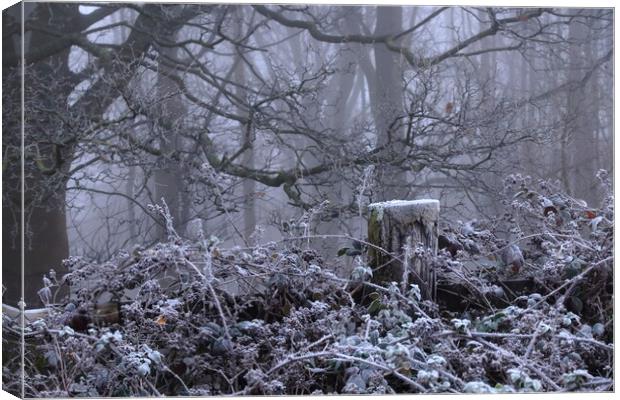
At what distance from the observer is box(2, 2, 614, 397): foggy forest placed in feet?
14.3

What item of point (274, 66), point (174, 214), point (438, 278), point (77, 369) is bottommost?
point (77, 369)

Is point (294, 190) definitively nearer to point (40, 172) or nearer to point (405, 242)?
point (405, 242)

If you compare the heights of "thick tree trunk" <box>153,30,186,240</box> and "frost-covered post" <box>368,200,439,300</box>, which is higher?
"thick tree trunk" <box>153,30,186,240</box>

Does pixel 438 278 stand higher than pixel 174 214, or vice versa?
pixel 174 214

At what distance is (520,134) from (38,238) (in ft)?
6.89

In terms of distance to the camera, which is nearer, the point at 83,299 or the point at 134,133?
the point at 83,299

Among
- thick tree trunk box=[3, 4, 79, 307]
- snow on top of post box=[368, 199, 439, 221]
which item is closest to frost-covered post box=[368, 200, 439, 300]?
snow on top of post box=[368, 199, 439, 221]

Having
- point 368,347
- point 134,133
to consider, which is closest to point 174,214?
point 134,133

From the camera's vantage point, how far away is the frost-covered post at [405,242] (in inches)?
181

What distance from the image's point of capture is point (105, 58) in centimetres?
485

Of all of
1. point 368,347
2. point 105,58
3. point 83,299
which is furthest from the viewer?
point 105,58

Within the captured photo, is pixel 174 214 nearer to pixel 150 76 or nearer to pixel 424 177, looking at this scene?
pixel 150 76

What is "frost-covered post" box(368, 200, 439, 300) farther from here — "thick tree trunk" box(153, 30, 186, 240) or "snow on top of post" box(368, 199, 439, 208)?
"thick tree trunk" box(153, 30, 186, 240)

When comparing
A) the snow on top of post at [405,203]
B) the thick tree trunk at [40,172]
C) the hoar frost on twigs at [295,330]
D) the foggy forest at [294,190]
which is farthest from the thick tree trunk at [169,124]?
the snow on top of post at [405,203]
